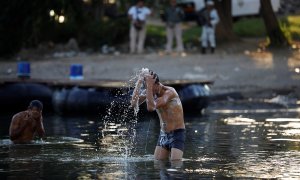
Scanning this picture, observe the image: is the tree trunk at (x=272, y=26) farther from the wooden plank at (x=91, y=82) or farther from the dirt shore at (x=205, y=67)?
the wooden plank at (x=91, y=82)

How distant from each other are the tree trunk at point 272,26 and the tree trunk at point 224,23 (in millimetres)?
2066

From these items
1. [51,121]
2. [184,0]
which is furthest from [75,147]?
[184,0]

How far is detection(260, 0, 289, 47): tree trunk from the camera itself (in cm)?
3384

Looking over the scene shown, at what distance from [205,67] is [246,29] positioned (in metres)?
8.45

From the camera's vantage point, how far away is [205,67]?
3192 cm

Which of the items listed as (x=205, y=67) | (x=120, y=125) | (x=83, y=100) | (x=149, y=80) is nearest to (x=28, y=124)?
(x=149, y=80)

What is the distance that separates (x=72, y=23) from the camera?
37.3m

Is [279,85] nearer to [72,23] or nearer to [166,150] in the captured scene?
[72,23]

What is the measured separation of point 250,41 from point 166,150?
22122mm

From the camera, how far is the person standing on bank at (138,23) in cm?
3322

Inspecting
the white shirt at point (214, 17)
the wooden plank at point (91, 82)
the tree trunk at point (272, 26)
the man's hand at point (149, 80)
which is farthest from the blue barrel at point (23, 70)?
the man's hand at point (149, 80)

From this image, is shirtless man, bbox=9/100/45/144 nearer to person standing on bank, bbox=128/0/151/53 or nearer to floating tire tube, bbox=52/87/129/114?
floating tire tube, bbox=52/87/129/114

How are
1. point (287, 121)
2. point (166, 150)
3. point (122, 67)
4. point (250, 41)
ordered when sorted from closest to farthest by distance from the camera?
point (166, 150) < point (287, 121) < point (122, 67) < point (250, 41)

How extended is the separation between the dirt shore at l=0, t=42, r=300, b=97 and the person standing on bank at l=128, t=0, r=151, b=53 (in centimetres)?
67
